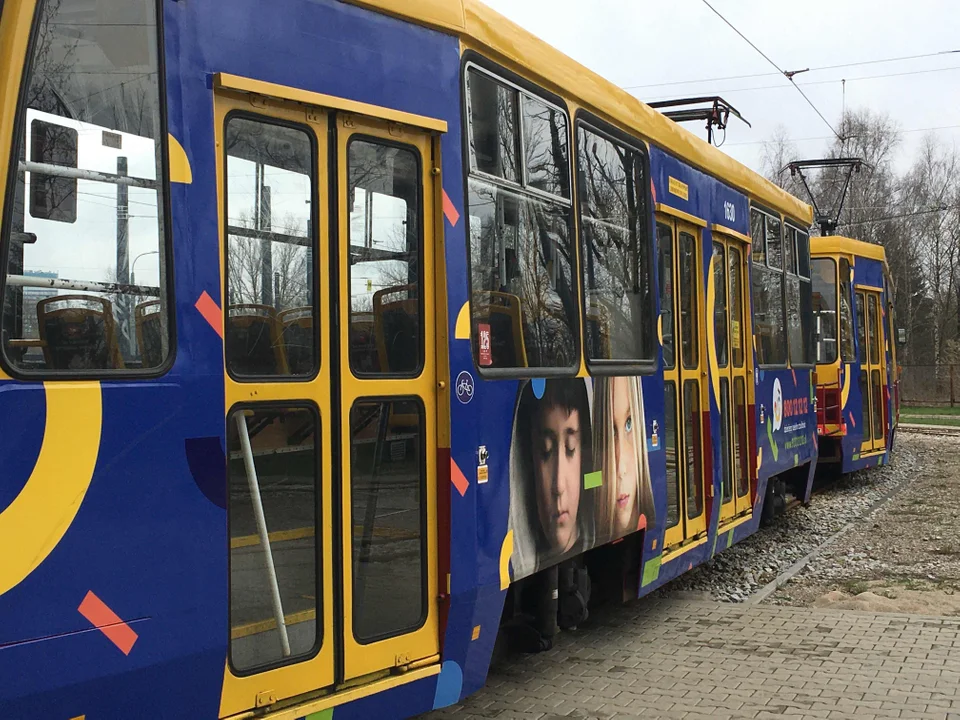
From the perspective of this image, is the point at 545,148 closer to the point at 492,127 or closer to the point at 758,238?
the point at 492,127

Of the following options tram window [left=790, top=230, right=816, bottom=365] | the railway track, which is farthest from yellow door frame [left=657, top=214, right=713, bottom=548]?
the railway track

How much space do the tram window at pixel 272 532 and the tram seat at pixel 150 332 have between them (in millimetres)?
363

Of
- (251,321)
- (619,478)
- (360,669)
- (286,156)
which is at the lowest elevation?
(360,669)

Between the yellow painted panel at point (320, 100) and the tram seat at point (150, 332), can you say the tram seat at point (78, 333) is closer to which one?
the tram seat at point (150, 332)

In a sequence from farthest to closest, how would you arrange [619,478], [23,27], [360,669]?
1. [619,478]
2. [360,669]
3. [23,27]

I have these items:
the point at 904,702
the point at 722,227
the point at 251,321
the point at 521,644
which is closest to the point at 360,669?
the point at 251,321

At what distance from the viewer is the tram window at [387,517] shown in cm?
412

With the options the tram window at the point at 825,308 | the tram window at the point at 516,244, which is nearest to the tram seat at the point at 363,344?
the tram window at the point at 516,244

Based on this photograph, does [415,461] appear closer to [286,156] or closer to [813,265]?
[286,156]

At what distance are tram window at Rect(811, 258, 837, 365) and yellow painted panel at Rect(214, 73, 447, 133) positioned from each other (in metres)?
11.7

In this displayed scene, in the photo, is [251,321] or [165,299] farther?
[251,321]

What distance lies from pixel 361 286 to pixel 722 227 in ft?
16.4

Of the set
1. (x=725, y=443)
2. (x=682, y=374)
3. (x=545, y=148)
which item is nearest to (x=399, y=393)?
(x=545, y=148)

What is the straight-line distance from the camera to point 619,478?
20.3 ft
